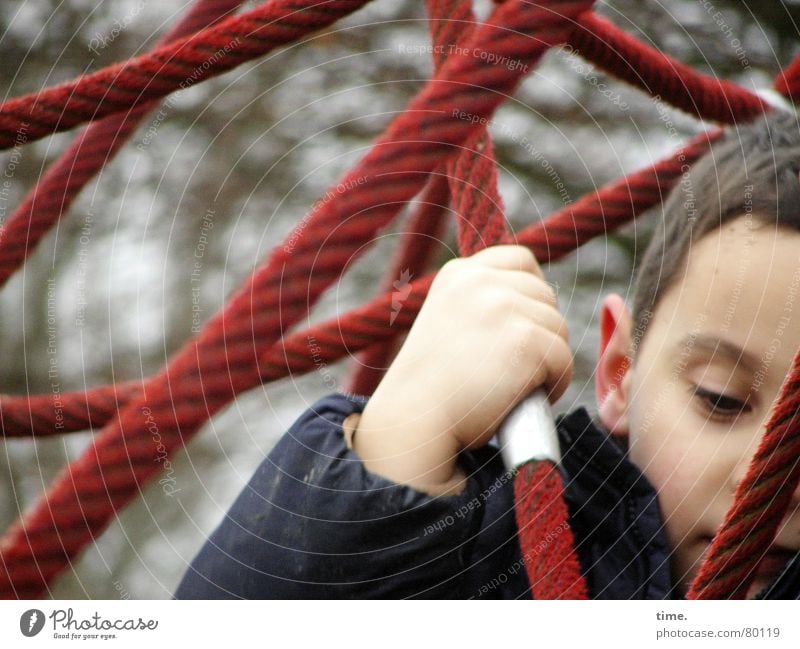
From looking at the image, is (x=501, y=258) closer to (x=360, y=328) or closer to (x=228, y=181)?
(x=360, y=328)

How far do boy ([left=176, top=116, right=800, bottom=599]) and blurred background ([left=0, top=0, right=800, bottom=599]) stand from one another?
1.03ft

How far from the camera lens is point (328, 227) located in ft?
1.07

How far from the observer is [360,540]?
0.43 m

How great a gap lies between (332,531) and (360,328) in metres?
0.11

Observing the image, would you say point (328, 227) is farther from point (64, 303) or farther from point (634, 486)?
point (64, 303)

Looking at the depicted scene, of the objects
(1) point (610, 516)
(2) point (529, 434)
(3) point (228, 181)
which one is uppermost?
(2) point (529, 434)

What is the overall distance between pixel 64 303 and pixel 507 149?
59 centimetres

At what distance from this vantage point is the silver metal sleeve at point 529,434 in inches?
15.4

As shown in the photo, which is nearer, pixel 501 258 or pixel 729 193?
pixel 501 258

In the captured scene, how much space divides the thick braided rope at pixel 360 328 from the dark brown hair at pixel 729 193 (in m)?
0.02

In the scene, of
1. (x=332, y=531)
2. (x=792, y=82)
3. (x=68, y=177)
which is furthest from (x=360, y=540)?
(x=792, y=82)

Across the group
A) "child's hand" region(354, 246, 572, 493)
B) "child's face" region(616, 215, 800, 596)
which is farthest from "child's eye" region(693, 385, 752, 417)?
"child's hand" region(354, 246, 572, 493)

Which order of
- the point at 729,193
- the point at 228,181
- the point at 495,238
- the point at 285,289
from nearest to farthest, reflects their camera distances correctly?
the point at 285,289
the point at 495,238
the point at 729,193
the point at 228,181

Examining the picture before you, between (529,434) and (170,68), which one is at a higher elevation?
(170,68)
